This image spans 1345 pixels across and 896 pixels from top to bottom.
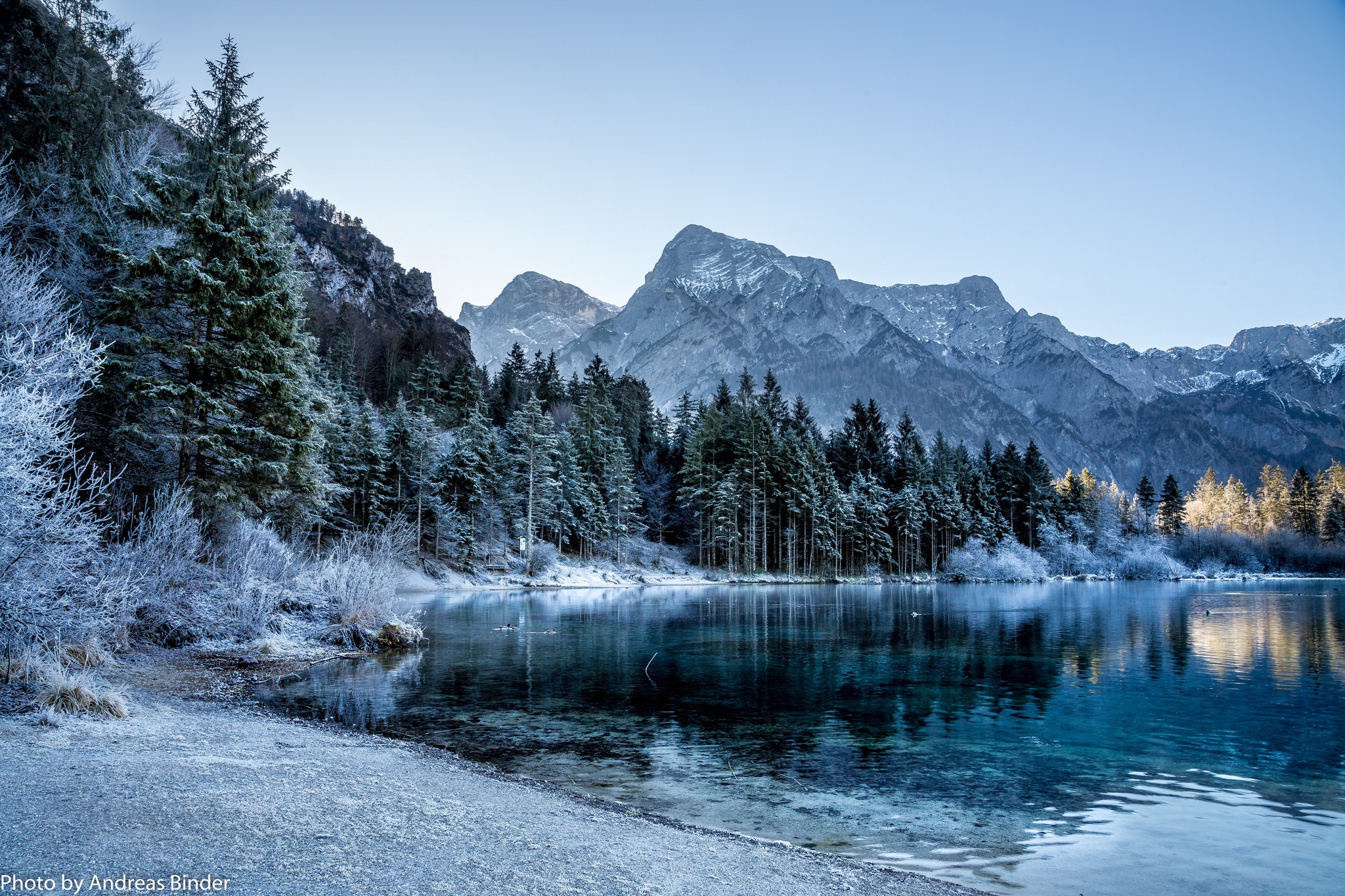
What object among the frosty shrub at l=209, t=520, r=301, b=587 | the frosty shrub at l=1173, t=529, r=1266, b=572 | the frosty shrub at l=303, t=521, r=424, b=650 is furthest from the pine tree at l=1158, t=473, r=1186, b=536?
the frosty shrub at l=209, t=520, r=301, b=587

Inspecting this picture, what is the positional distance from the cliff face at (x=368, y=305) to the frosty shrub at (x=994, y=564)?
6661 centimetres

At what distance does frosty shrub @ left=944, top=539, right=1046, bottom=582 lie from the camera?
90.8 m

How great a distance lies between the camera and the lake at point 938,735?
26.6 ft

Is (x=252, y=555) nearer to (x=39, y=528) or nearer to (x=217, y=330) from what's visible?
(x=217, y=330)

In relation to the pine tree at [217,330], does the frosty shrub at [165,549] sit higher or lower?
lower

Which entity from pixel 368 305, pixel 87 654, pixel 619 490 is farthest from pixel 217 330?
pixel 368 305

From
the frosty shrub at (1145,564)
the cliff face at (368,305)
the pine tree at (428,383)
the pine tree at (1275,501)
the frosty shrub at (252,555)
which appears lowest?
the frosty shrub at (1145,564)

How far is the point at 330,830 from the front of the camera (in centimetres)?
615

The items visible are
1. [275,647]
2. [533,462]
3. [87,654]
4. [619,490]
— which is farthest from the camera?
[619,490]

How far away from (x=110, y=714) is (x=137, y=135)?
25.2 metres

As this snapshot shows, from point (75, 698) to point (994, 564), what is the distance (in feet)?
314

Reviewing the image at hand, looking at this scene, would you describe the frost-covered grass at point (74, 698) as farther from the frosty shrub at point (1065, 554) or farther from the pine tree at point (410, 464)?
the frosty shrub at point (1065, 554)

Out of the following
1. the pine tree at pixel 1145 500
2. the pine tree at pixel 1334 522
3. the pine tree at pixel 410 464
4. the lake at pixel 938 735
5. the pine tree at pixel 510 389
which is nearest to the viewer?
the lake at pixel 938 735

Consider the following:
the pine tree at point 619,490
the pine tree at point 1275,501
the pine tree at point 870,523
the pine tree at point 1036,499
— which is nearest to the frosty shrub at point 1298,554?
the pine tree at point 1275,501
